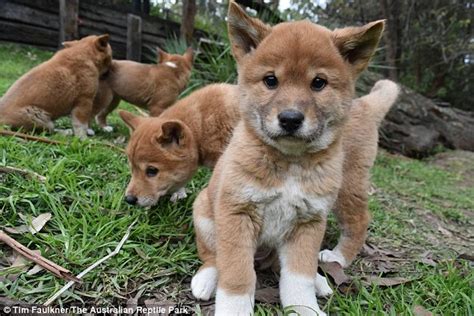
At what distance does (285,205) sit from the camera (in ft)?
8.27

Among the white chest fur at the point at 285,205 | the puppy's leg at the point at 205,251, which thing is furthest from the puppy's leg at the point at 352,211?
the puppy's leg at the point at 205,251

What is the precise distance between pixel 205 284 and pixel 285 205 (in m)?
0.69

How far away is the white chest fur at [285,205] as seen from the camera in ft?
8.23

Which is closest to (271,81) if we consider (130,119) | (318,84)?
(318,84)

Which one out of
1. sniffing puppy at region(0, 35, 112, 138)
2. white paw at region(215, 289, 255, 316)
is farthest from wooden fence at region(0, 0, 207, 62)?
white paw at region(215, 289, 255, 316)

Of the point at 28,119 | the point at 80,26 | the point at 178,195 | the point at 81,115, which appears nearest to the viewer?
the point at 178,195

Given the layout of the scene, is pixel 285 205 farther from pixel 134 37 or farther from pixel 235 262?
pixel 134 37

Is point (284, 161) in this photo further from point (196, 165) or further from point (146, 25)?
point (146, 25)

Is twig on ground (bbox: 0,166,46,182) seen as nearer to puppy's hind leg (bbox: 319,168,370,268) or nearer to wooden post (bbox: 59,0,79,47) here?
puppy's hind leg (bbox: 319,168,370,268)

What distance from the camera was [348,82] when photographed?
8.82 ft

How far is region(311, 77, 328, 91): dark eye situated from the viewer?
8.34 ft

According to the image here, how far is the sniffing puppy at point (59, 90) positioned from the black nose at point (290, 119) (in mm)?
3605

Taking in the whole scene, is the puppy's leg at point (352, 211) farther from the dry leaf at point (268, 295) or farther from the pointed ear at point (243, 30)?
the pointed ear at point (243, 30)

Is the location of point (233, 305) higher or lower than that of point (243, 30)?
lower
